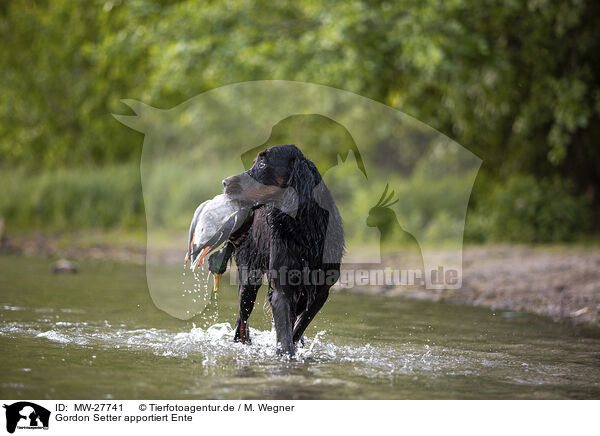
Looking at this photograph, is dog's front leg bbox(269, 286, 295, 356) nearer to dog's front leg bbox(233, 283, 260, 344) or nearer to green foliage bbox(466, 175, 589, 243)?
dog's front leg bbox(233, 283, 260, 344)

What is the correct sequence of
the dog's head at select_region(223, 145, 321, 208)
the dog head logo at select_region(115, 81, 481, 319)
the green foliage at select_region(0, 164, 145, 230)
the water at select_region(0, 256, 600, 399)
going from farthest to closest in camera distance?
1. the green foliage at select_region(0, 164, 145, 230)
2. the dog head logo at select_region(115, 81, 481, 319)
3. the dog's head at select_region(223, 145, 321, 208)
4. the water at select_region(0, 256, 600, 399)

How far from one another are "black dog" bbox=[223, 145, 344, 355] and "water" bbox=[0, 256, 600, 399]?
375 mm

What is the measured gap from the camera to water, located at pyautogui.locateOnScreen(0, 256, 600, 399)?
13.9ft

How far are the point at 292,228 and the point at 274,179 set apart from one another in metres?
0.36

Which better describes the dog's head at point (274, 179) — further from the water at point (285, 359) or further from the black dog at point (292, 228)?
the water at point (285, 359)

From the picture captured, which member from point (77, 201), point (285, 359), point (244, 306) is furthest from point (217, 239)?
point (77, 201)

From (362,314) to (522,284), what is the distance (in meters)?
2.60
